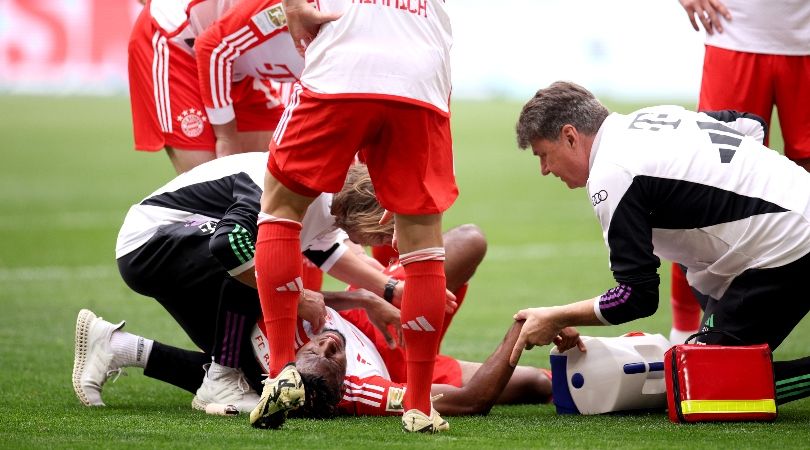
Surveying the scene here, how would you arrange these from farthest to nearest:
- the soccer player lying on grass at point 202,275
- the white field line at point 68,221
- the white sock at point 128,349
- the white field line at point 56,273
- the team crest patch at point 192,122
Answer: the white field line at point 68,221
the white field line at point 56,273
the team crest patch at point 192,122
the white sock at point 128,349
the soccer player lying on grass at point 202,275

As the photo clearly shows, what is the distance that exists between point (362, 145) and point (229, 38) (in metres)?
2.09

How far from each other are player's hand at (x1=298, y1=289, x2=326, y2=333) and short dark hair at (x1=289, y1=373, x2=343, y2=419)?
25 centimetres

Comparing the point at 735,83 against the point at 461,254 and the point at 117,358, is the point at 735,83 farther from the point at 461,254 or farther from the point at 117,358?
the point at 117,358

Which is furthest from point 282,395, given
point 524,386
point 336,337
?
point 524,386

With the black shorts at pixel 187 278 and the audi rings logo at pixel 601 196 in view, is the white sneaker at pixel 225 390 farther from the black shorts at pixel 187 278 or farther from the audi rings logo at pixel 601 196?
the audi rings logo at pixel 601 196

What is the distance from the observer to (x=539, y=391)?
5.44 meters

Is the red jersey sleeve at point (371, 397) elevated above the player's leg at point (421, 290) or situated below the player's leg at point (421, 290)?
below

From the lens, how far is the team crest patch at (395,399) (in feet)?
15.8

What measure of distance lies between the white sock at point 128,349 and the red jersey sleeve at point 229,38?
58.6 inches

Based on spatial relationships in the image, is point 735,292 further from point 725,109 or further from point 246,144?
point 246,144

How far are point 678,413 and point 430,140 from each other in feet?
4.77

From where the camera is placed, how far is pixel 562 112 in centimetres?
463

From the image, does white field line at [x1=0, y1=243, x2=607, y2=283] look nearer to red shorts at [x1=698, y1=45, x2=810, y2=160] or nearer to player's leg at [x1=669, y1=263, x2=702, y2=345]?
player's leg at [x1=669, y1=263, x2=702, y2=345]

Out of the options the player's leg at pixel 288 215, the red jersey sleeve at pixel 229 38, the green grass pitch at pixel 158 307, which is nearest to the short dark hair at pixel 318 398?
the green grass pitch at pixel 158 307
